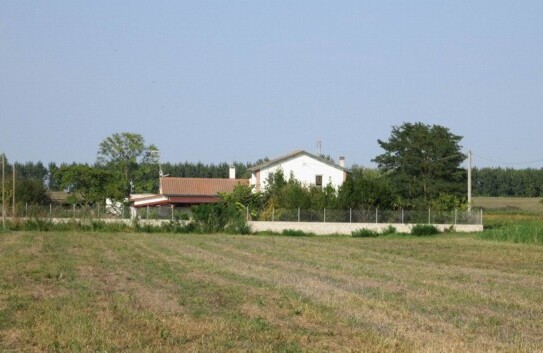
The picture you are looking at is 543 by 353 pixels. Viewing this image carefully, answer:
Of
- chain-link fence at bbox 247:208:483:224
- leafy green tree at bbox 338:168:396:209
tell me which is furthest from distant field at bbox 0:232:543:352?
leafy green tree at bbox 338:168:396:209

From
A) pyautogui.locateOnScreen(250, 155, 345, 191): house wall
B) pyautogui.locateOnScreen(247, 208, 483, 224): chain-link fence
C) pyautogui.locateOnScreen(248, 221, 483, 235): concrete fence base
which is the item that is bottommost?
pyautogui.locateOnScreen(248, 221, 483, 235): concrete fence base

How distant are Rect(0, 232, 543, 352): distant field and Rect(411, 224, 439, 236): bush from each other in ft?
78.7

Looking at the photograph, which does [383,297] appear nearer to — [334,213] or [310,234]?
[310,234]

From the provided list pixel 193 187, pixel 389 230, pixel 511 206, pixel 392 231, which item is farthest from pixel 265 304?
pixel 511 206

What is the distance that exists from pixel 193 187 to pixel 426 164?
1043 inches

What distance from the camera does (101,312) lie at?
1318cm

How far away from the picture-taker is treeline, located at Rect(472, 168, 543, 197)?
147m

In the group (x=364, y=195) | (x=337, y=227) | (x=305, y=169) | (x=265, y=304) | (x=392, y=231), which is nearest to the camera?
(x=265, y=304)

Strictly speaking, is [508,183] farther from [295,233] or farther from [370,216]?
[295,233]

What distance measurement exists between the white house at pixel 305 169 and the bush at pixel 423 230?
70.9ft

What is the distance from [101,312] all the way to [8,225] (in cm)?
3947

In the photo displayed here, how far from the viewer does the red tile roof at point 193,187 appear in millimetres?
88875

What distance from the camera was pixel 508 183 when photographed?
149 meters

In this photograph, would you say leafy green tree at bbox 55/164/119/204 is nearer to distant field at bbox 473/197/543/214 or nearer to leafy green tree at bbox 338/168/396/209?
leafy green tree at bbox 338/168/396/209
